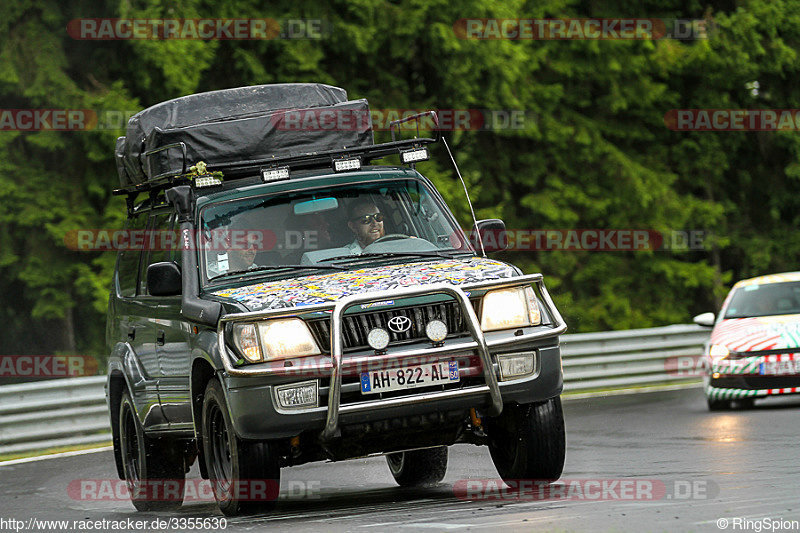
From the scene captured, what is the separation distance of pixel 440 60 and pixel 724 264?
12292mm

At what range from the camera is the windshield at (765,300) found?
1739cm

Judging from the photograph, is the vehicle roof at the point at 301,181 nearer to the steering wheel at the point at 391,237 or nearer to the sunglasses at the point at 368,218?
the sunglasses at the point at 368,218

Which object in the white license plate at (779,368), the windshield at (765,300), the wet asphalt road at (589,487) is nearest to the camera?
the wet asphalt road at (589,487)

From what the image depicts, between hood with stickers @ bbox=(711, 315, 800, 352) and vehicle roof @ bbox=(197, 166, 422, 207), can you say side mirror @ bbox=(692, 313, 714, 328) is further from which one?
vehicle roof @ bbox=(197, 166, 422, 207)

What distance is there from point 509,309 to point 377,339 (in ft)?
2.80

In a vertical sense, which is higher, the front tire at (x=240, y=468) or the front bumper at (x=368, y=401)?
the front bumper at (x=368, y=401)

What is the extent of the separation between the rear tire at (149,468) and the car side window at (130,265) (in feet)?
2.68

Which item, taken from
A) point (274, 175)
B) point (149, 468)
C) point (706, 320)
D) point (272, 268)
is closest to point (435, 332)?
point (272, 268)

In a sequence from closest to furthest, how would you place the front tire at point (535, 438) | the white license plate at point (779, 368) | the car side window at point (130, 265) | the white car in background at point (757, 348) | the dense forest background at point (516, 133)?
the front tire at point (535, 438), the car side window at point (130, 265), the white license plate at point (779, 368), the white car in background at point (757, 348), the dense forest background at point (516, 133)

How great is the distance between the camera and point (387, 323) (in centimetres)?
845

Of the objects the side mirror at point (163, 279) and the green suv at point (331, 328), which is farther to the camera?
→ the side mirror at point (163, 279)

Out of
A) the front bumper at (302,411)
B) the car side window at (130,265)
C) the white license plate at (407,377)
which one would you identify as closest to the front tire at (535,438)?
the front bumper at (302,411)

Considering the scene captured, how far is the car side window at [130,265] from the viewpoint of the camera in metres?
11.3

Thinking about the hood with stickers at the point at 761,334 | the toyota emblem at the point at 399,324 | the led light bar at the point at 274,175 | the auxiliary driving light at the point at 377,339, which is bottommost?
the hood with stickers at the point at 761,334
